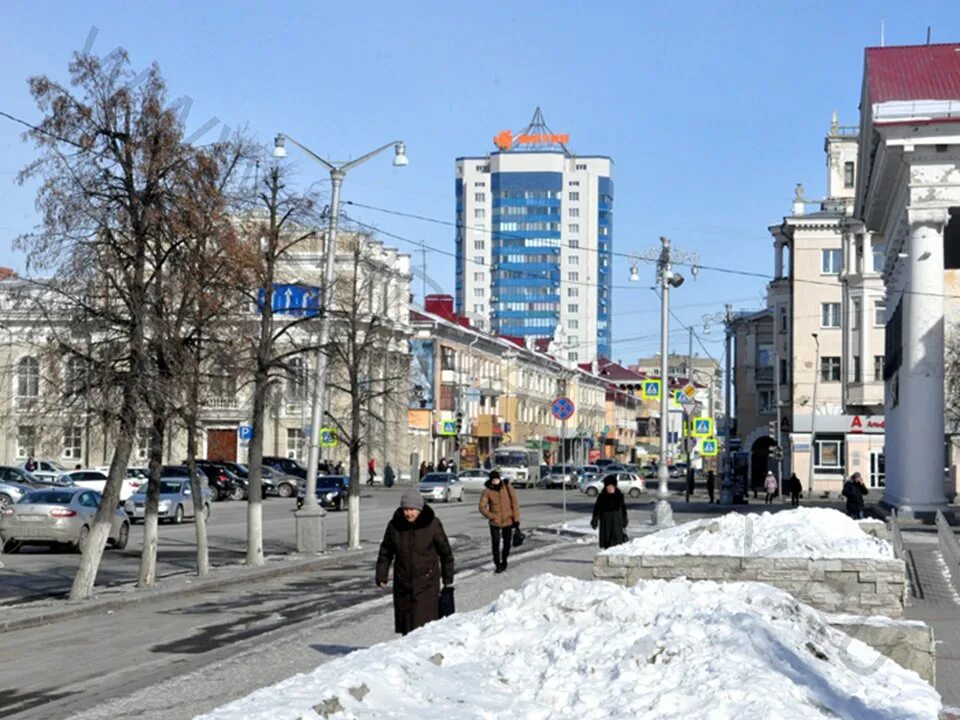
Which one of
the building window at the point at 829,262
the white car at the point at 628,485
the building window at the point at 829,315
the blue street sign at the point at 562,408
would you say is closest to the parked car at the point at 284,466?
the white car at the point at 628,485

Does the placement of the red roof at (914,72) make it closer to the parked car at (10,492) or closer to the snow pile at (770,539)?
the snow pile at (770,539)

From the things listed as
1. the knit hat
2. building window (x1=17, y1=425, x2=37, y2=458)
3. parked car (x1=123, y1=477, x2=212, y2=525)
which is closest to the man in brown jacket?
building window (x1=17, y1=425, x2=37, y2=458)

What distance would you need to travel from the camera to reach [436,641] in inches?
440

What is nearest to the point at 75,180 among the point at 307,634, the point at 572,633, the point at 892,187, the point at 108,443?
the point at 108,443

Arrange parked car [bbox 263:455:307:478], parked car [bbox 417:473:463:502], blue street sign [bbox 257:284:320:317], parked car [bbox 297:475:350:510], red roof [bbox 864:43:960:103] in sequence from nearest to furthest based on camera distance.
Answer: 1. blue street sign [bbox 257:284:320:317]
2. red roof [bbox 864:43:960:103]
3. parked car [bbox 297:475:350:510]
4. parked car [bbox 417:473:463:502]
5. parked car [bbox 263:455:307:478]

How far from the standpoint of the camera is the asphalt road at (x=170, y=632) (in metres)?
13.5

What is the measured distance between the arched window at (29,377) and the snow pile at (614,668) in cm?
1075

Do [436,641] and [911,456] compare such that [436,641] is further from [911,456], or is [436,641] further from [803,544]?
[911,456]

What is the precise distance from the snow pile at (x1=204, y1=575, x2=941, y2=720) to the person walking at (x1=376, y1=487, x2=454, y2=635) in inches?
14.7

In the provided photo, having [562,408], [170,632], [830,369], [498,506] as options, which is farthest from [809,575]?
[830,369]

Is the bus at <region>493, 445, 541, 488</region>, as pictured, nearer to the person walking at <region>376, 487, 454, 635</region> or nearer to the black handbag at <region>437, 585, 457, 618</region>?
the black handbag at <region>437, 585, 457, 618</region>

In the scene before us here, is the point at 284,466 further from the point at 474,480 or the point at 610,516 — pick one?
the point at 610,516

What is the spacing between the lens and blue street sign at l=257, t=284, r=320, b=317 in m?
27.6

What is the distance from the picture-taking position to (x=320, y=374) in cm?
3044
